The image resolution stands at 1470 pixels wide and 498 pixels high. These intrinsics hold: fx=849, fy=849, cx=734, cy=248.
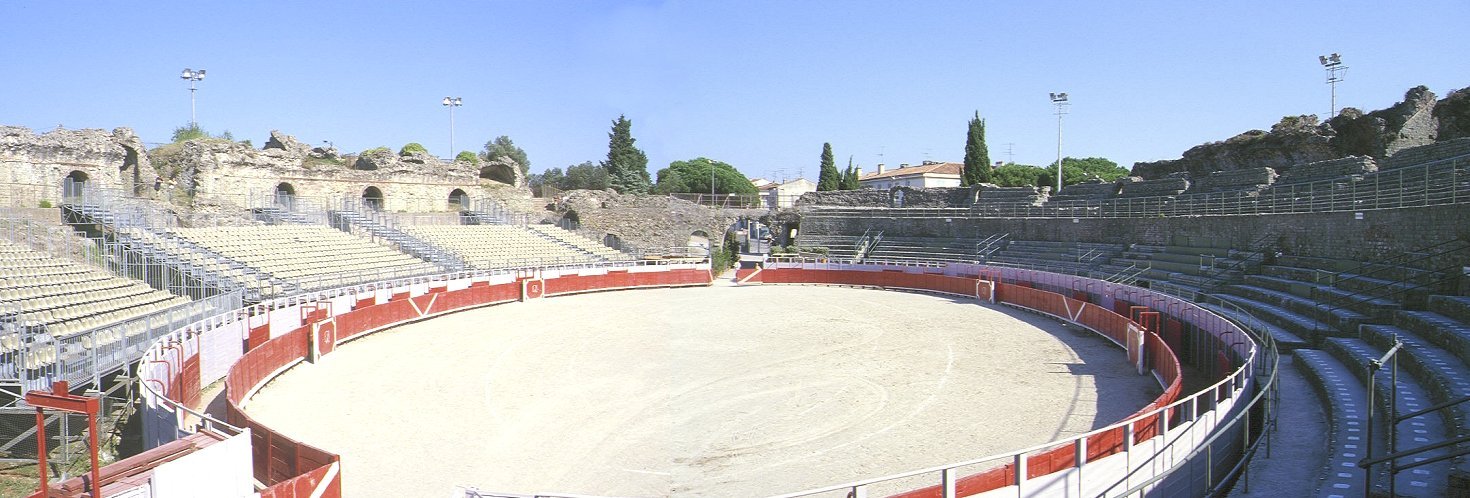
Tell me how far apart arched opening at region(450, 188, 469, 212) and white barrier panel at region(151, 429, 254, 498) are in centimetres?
4385

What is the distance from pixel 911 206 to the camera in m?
55.8

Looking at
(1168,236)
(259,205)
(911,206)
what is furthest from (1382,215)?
(259,205)

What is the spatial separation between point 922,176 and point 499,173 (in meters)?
61.3

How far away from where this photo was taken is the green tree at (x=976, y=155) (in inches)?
2694

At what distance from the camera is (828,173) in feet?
258

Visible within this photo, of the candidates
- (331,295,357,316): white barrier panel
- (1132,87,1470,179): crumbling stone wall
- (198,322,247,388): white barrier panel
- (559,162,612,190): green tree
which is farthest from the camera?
(559,162,612,190): green tree

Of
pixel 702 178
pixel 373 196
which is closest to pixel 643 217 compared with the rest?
pixel 373 196

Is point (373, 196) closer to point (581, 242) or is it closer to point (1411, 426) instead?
point (581, 242)

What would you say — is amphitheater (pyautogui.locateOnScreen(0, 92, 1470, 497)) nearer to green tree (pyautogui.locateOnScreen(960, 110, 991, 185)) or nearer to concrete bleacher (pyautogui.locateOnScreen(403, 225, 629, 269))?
concrete bleacher (pyautogui.locateOnScreen(403, 225, 629, 269))

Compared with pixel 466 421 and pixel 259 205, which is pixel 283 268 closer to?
pixel 259 205

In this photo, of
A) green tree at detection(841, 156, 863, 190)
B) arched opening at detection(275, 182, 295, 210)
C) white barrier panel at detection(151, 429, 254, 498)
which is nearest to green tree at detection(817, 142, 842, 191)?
green tree at detection(841, 156, 863, 190)

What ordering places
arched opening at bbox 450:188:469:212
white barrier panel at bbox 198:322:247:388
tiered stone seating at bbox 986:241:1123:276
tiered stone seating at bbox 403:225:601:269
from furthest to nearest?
arched opening at bbox 450:188:469:212 → tiered stone seating at bbox 403:225:601:269 → tiered stone seating at bbox 986:241:1123:276 → white barrier panel at bbox 198:322:247:388

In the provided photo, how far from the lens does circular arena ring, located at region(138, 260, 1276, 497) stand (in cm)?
884

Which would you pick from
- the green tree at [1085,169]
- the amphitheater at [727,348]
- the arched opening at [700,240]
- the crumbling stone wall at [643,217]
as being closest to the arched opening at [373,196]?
the amphitheater at [727,348]
